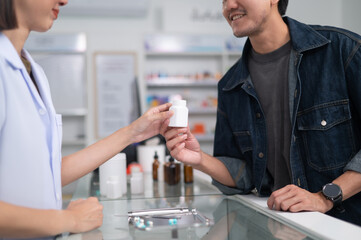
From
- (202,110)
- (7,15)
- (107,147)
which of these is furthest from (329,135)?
(202,110)

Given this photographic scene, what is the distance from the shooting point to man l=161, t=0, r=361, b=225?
142 cm

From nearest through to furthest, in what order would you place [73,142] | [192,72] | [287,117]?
1. [287,117]
2. [73,142]
3. [192,72]

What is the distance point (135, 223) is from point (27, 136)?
0.40m

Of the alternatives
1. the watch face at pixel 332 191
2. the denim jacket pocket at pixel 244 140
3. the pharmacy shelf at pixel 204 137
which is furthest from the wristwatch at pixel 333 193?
the pharmacy shelf at pixel 204 137

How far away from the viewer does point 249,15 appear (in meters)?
1.58

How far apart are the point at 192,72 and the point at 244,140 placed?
4064mm

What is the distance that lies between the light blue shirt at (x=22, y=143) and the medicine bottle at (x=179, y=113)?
446mm

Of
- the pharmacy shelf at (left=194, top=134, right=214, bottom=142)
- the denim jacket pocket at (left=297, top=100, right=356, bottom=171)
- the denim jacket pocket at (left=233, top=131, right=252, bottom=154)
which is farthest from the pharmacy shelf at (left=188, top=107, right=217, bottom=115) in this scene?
the denim jacket pocket at (left=297, top=100, right=356, bottom=171)

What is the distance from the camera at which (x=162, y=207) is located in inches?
49.0

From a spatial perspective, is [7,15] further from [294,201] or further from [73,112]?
[73,112]

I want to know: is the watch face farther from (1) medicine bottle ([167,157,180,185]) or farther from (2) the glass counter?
(1) medicine bottle ([167,157,180,185])

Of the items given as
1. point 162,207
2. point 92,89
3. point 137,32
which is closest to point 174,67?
point 137,32

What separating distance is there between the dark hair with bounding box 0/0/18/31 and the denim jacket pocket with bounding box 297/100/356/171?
1.13 metres

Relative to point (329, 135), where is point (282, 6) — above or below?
above
